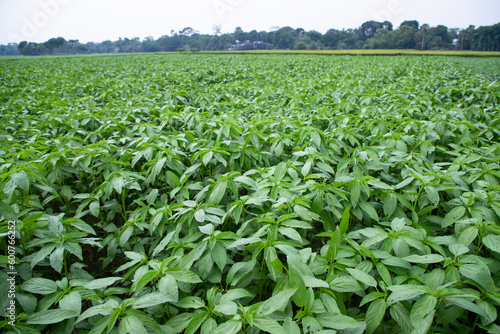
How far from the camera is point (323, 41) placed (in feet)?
203

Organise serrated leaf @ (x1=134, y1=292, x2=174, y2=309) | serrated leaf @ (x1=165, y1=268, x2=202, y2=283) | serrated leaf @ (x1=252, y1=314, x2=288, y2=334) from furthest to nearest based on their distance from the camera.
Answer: serrated leaf @ (x1=165, y1=268, x2=202, y2=283)
serrated leaf @ (x1=134, y1=292, x2=174, y2=309)
serrated leaf @ (x1=252, y1=314, x2=288, y2=334)

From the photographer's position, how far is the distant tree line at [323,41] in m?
45.3

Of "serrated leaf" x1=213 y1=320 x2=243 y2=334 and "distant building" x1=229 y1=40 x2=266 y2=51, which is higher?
"distant building" x1=229 y1=40 x2=266 y2=51

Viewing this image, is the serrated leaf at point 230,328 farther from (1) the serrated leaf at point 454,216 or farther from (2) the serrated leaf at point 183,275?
(1) the serrated leaf at point 454,216

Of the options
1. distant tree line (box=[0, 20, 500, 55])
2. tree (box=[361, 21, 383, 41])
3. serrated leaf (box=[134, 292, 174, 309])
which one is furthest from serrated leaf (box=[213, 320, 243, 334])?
tree (box=[361, 21, 383, 41])

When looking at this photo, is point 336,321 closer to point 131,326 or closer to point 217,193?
point 131,326

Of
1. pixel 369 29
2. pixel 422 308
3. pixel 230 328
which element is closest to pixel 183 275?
pixel 230 328

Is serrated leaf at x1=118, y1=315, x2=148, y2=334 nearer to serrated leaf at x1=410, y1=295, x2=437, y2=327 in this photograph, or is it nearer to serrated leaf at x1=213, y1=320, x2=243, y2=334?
serrated leaf at x1=213, y1=320, x2=243, y2=334

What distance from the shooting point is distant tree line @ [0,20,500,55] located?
149ft

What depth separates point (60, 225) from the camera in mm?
1398

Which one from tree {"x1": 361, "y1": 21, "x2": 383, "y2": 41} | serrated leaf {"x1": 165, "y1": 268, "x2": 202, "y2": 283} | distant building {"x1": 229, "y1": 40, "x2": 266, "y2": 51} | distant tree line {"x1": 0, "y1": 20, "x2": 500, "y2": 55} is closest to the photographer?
serrated leaf {"x1": 165, "y1": 268, "x2": 202, "y2": 283}

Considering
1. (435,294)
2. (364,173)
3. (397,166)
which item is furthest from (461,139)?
(435,294)

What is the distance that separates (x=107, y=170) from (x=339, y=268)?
6.03 feet

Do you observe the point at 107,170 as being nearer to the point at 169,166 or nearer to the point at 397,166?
the point at 169,166
